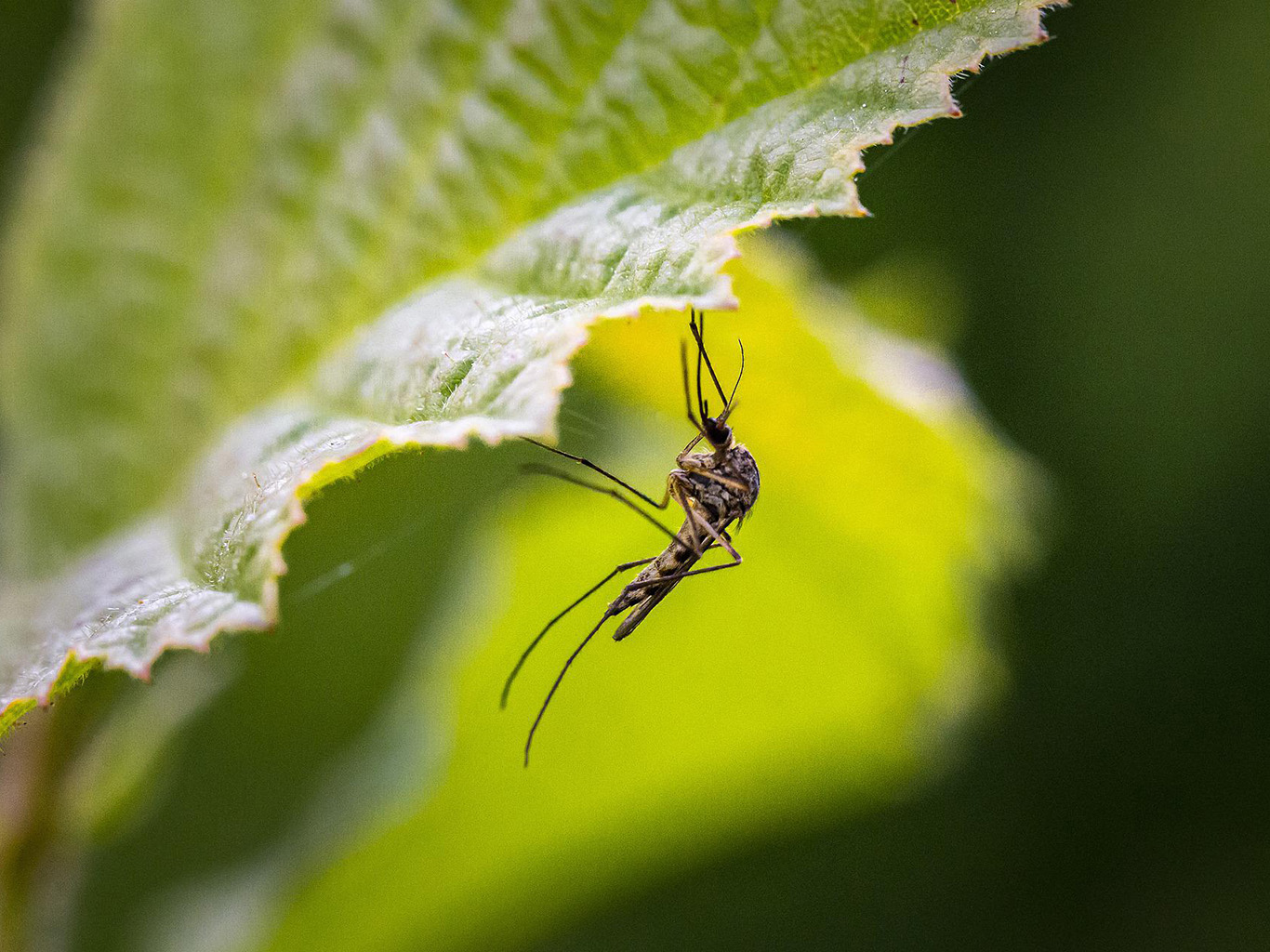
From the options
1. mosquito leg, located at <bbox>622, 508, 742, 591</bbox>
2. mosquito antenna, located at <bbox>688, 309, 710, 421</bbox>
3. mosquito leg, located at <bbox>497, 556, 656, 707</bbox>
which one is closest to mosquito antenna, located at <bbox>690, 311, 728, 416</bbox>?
mosquito antenna, located at <bbox>688, 309, 710, 421</bbox>

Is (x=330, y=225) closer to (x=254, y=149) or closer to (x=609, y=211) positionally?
(x=254, y=149)

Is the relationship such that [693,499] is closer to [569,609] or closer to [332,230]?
[569,609]

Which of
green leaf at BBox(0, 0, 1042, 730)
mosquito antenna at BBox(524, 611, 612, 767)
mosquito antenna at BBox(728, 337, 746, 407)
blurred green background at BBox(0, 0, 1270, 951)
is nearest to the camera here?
green leaf at BBox(0, 0, 1042, 730)

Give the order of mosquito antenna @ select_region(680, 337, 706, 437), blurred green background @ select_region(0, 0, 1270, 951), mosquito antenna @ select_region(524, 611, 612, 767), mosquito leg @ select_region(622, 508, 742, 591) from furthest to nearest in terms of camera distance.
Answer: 1. blurred green background @ select_region(0, 0, 1270, 951)
2. mosquito antenna @ select_region(524, 611, 612, 767)
3. mosquito leg @ select_region(622, 508, 742, 591)
4. mosquito antenna @ select_region(680, 337, 706, 437)

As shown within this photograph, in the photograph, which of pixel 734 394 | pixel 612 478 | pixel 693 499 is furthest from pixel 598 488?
pixel 734 394

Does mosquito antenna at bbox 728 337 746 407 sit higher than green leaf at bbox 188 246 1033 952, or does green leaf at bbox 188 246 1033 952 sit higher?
mosquito antenna at bbox 728 337 746 407

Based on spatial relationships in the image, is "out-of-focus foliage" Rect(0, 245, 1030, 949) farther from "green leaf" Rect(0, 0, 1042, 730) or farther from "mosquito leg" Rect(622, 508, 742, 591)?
"green leaf" Rect(0, 0, 1042, 730)
